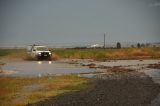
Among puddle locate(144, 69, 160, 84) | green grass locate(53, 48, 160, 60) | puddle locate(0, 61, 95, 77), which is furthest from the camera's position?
green grass locate(53, 48, 160, 60)

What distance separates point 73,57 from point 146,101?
72.0 meters

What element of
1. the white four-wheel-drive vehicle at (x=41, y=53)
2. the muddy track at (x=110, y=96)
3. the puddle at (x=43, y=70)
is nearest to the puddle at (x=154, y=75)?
the muddy track at (x=110, y=96)

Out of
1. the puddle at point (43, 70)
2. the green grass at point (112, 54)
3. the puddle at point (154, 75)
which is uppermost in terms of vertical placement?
the green grass at point (112, 54)

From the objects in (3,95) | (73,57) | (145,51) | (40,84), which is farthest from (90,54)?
(3,95)

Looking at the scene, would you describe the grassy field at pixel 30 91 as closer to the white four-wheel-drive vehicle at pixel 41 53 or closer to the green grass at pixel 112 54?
the white four-wheel-drive vehicle at pixel 41 53

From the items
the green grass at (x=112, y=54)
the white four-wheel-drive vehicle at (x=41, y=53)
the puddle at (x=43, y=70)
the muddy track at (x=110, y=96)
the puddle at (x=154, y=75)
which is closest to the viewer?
the muddy track at (x=110, y=96)

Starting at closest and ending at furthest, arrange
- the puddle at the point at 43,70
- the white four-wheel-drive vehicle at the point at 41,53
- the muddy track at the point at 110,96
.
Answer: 1. the muddy track at the point at 110,96
2. the puddle at the point at 43,70
3. the white four-wheel-drive vehicle at the point at 41,53

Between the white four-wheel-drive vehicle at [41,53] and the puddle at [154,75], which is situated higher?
the white four-wheel-drive vehicle at [41,53]

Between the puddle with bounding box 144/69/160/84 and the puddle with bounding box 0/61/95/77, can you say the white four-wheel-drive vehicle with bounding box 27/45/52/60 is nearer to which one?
the puddle with bounding box 0/61/95/77

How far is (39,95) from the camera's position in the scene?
26281 millimetres

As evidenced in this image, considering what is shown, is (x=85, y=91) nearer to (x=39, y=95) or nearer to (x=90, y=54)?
(x=39, y=95)

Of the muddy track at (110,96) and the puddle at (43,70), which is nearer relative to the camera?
the muddy track at (110,96)

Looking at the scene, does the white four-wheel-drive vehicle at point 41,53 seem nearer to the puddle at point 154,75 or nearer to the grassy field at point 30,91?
the puddle at point 154,75

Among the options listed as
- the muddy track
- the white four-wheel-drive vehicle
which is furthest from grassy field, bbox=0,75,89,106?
the white four-wheel-drive vehicle
